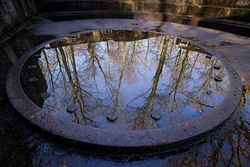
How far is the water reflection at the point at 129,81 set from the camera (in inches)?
87.1

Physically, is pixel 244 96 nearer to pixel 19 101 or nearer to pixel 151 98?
pixel 151 98

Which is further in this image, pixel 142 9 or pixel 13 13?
pixel 142 9

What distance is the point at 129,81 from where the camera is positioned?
283 centimetres

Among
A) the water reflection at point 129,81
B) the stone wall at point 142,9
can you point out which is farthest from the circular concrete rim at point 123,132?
the stone wall at point 142,9

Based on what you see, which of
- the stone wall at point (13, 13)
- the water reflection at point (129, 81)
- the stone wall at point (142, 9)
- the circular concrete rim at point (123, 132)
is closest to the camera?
the circular concrete rim at point (123, 132)

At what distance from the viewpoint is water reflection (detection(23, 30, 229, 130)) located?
2.21 m

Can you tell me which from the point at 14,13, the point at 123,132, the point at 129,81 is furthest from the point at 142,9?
the point at 123,132

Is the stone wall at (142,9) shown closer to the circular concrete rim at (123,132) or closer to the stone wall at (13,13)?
the stone wall at (13,13)

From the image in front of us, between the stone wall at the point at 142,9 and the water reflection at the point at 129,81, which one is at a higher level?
the stone wall at the point at 142,9

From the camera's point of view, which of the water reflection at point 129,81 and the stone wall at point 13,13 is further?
the stone wall at point 13,13

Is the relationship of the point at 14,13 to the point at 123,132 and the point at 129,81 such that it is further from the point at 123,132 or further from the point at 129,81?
the point at 123,132

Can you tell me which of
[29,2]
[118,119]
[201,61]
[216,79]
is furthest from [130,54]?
[29,2]

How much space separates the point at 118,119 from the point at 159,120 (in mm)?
452

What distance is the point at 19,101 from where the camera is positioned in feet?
7.47
